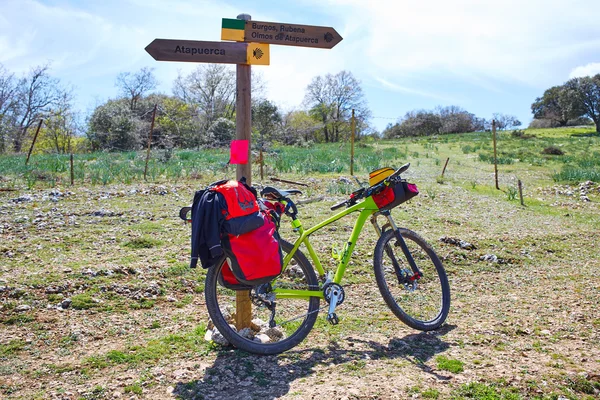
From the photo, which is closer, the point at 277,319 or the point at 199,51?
the point at 199,51

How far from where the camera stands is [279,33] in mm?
3486

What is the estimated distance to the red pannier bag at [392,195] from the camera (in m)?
3.59

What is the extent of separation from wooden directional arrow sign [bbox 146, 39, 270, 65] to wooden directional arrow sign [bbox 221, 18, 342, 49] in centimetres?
8

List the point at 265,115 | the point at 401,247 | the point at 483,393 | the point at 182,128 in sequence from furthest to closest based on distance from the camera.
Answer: the point at 265,115 → the point at 182,128 → the point at 401,247 → the point at 483,393

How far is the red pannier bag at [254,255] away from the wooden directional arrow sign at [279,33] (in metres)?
1.32

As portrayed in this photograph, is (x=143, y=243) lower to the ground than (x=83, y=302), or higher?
higher

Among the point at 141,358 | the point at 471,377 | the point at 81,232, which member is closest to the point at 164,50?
the point at 141,358

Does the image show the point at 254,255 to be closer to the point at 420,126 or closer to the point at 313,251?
the point at 313,251

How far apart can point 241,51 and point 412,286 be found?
2.24m

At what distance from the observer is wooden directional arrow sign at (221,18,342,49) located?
338 centimetres

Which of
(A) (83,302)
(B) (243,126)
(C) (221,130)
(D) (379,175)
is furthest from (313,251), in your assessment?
(C) (221,130)

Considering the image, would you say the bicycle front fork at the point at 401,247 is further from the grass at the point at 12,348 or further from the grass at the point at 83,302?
the grass at the point at 12,348

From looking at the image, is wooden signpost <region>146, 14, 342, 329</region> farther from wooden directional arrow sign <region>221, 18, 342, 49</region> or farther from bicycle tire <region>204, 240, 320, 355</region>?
bicycle tire <region>204, 240, 320, 355</region>

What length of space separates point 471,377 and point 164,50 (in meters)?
2.94
